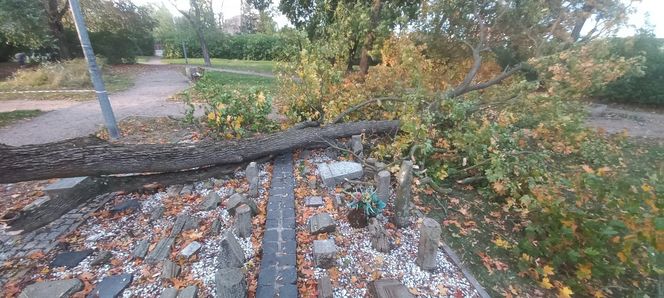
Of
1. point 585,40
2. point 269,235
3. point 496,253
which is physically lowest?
point 496,253

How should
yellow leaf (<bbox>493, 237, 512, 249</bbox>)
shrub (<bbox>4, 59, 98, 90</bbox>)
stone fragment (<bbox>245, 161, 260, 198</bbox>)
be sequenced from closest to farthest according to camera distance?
yellow leaf (<bbox>493, 237, 512, 249</bbox>), stone fragment (<bbox>245, 161, 260, 198</bbox>), shrub (<bbox>4, 59, 98, 90</bbox>)

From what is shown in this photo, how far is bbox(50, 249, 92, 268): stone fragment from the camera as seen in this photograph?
8.59 ft

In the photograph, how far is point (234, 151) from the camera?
4266mm

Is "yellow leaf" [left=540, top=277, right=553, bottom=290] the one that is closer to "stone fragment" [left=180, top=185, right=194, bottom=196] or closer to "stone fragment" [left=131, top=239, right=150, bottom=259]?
"stone fragment" [left=131, top=239, right=150, bottom=259]

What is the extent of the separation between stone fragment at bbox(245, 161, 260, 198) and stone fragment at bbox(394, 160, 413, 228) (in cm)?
181

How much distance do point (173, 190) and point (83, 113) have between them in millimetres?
5645

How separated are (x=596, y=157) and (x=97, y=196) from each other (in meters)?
7.28

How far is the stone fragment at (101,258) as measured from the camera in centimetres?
261

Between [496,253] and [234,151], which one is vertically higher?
[234,151]

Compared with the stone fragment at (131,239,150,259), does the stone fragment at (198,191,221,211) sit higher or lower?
higher

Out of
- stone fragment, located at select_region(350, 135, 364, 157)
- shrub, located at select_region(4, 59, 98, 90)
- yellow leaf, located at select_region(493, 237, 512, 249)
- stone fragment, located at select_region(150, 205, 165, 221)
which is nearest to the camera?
yellow leaf, located at select_region(493, 237, 512, 249)

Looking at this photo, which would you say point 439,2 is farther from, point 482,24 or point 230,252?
point 230,252

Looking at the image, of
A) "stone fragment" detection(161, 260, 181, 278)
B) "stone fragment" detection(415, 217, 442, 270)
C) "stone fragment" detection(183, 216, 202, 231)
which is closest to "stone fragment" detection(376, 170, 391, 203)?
"stone fragment" detection(415, 217, 442, 270)

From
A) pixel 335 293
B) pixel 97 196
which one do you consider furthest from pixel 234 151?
pixel 335 293
